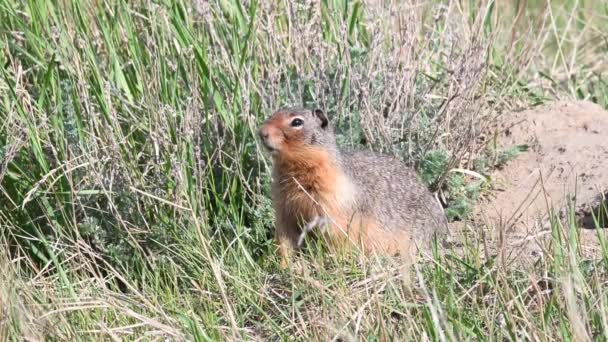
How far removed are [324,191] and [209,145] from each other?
0.69 metres

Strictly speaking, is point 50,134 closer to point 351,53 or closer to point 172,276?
point 172,276

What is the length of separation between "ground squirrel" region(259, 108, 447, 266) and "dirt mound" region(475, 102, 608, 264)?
46 centimetres

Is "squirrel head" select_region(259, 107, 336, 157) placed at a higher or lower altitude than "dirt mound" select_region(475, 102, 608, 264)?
higher

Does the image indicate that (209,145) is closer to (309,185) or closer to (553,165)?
(309,185)

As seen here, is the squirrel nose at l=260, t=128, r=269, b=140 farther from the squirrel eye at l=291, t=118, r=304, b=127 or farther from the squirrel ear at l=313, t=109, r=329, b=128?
the squirrel ear at l=313, t=109, r=329, b=128

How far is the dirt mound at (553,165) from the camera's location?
533 centimetres

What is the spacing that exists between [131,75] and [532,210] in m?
1.93

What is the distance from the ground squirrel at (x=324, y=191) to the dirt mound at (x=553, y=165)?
1.53 feet

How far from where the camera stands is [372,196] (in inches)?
203

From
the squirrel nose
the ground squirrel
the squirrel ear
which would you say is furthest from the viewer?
the squirrel ear

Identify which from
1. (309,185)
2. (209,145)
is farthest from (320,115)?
(209,145)

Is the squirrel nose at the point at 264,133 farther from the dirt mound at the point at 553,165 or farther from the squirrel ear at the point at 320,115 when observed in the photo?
the dirt mound at the point at 553,165

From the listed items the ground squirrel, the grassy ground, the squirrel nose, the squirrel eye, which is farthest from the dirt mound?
the squirrel nose

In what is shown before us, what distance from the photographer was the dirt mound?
5332 mm
